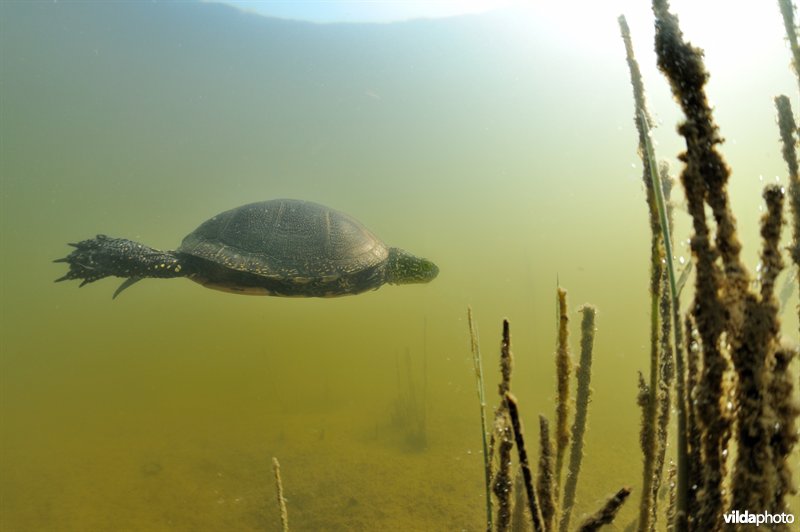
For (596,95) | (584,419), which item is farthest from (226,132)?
(584,419)

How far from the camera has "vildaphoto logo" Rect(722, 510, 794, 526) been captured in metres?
0.71

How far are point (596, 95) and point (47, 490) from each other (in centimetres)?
5404

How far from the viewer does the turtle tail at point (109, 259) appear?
15.4 feet

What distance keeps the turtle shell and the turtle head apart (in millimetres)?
251

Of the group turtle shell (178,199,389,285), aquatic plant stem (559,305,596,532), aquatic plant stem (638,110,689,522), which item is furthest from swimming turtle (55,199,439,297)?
aquatic plant stem (638,110,689,522)

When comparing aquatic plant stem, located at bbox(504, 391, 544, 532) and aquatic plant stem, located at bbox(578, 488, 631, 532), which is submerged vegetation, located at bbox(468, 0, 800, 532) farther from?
aquatic plant stem, located at bbox(504, 391, 544, 532)

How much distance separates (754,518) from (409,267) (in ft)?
18.6

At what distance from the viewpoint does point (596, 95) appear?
151ft

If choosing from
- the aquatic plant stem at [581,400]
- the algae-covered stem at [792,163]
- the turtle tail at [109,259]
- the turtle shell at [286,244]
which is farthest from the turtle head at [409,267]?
the algae-covered stem at [792,163]

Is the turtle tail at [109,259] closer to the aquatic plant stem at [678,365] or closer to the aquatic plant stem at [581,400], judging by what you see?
the aquatic plant stem at [581,400]

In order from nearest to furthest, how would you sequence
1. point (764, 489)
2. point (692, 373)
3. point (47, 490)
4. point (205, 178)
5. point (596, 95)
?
1. point (764, 489)
2. point (692, 373)
3. point (47, 490)
4. point (596, 95)
5. point (205, 178)

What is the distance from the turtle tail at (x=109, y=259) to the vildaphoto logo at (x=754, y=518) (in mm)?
5633

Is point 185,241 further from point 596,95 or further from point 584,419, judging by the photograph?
point 596,95

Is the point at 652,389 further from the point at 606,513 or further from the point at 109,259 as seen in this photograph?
the point at 109,259
